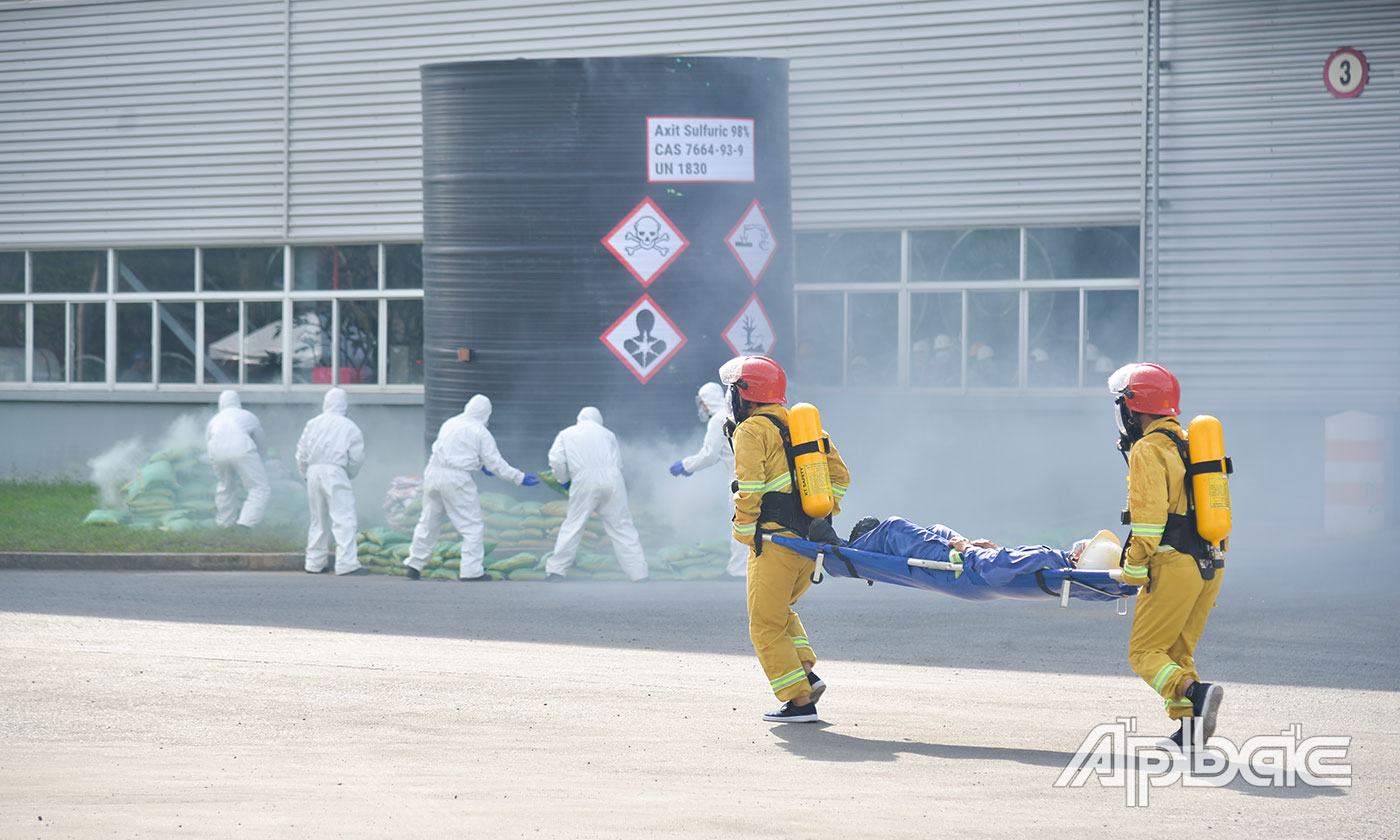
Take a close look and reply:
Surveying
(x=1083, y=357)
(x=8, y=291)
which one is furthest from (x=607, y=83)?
(x=8, y=291)

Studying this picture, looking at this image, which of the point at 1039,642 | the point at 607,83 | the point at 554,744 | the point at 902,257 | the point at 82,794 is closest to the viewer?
the point at 82,794

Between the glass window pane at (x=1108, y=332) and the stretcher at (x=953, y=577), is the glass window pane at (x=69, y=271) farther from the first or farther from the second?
the stretcher at (x=953, y=577)

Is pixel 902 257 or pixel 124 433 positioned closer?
pixel 902 257

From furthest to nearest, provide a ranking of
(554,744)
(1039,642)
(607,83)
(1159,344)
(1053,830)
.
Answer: (1159,344) → (607,83) → (1039,642) → (554,744) → (1053,830)

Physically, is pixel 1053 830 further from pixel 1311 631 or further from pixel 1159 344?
pixel 1159 344

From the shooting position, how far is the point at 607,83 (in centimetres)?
1493

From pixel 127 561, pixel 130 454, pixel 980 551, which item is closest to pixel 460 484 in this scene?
pixel 127 561

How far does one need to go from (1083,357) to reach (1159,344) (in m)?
0.89

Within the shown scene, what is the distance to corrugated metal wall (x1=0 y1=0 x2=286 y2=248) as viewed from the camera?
2058 cm

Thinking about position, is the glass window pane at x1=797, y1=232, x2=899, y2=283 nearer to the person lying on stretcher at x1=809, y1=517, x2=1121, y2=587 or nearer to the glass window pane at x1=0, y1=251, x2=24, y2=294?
the person lying on stretcher at x1=809, y1=517, x2=1121, y2=587

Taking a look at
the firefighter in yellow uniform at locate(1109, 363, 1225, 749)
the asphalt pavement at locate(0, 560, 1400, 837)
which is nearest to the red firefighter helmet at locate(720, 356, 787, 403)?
the asphalt pavement at locate(0, 560, 1400, 837)

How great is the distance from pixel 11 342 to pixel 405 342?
21.7 ft

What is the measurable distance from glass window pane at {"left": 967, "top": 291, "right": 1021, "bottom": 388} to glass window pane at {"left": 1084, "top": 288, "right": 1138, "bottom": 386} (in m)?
0.82

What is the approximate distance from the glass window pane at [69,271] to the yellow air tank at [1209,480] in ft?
61.8
